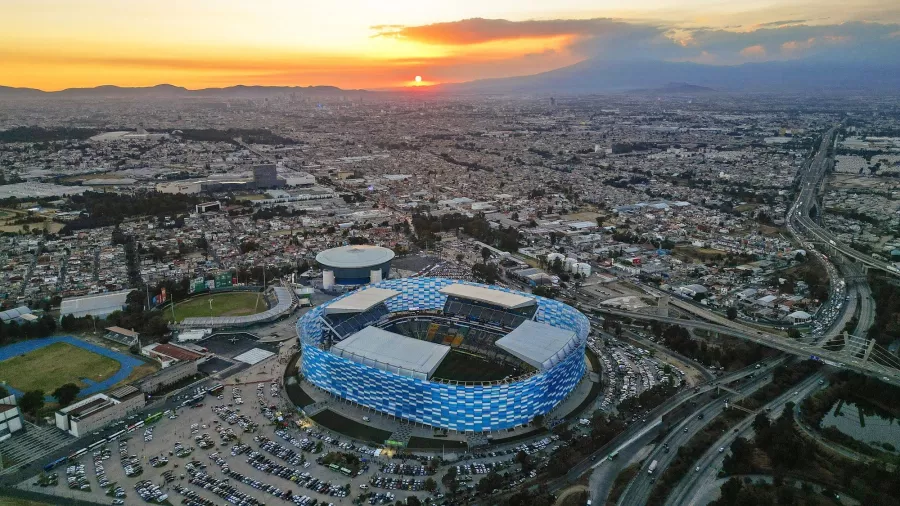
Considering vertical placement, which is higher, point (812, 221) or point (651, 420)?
point (651, 420)

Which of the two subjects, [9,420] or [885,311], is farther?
[885,311]

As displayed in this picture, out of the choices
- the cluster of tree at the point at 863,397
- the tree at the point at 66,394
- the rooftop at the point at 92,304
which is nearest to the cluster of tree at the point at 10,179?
the rooftop at the point at 92,304

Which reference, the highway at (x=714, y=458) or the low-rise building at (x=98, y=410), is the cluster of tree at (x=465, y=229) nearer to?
the highway at (x=714, y=458)

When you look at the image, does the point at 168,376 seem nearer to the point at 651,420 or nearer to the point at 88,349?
the point at 88,349

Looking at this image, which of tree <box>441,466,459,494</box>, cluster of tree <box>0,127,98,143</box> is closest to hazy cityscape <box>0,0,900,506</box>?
tree <box>441,466,459,494</box>

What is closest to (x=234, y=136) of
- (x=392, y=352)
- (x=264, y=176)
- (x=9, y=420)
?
(x=264, y=176)

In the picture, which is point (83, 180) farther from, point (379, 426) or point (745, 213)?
point (745, 213)

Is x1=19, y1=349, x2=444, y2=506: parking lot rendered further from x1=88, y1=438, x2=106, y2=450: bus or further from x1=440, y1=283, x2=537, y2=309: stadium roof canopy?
x1=440, y1=283, x2=537, y2=309: stadium roof canopy
